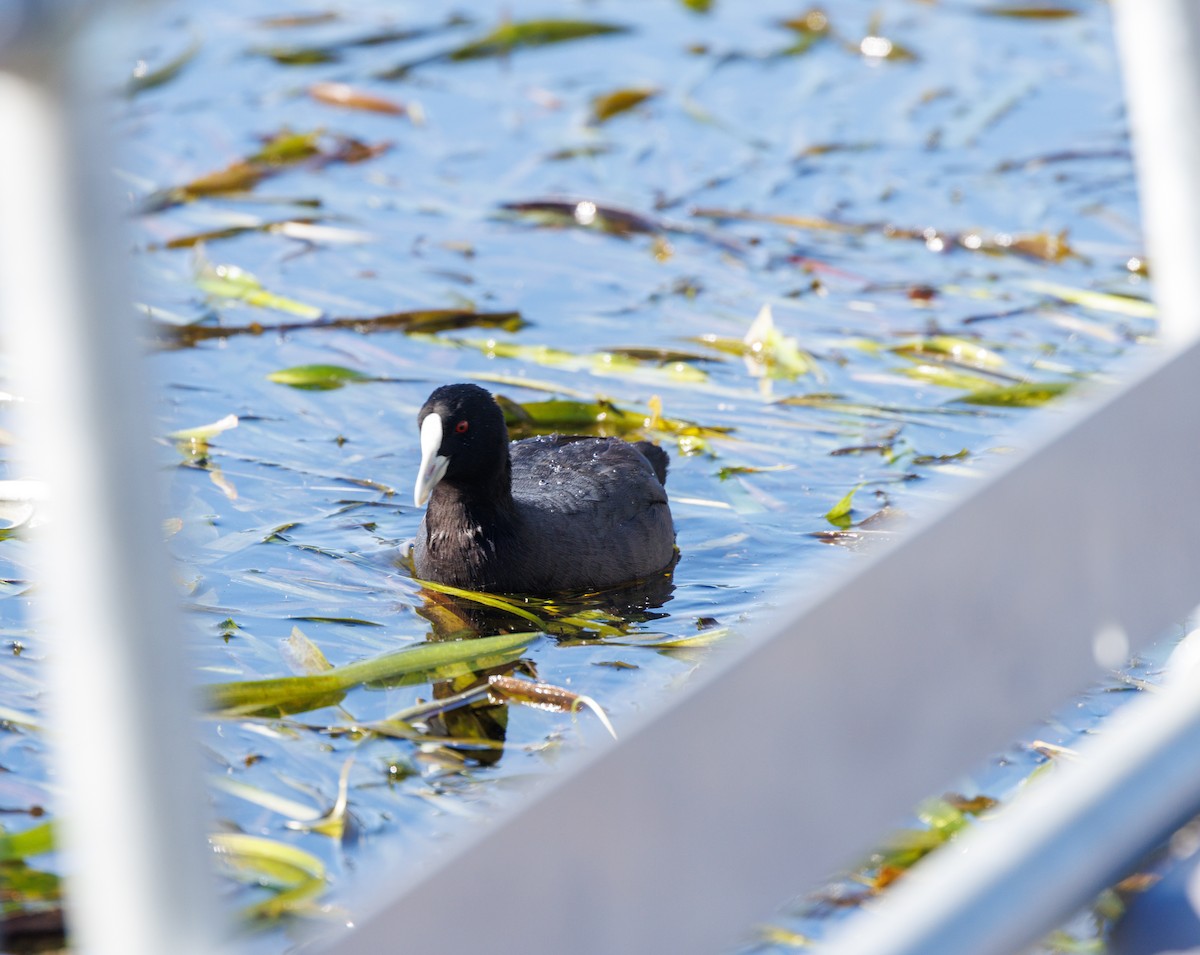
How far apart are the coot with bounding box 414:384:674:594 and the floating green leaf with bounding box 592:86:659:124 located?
3.95 metres

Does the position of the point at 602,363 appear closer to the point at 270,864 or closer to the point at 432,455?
the point at 432,455

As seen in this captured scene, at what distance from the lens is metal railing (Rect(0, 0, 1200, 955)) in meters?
0.75

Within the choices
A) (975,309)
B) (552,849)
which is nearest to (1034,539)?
(552,849)

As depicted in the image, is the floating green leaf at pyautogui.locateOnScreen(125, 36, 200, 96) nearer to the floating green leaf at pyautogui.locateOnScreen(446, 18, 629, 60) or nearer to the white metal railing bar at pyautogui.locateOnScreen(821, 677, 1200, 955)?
the floating green leaf at pyautogui.locateOnScreen(446, 18, 629, 60)

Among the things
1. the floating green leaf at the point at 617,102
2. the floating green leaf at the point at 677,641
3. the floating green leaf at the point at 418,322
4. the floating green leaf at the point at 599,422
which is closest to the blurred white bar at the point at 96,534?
the floating green leaf at the point at 677,641

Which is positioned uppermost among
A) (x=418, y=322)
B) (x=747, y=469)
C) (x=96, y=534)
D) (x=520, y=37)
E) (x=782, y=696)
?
(x=520, y=37)

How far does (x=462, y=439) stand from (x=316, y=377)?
4.75 feet

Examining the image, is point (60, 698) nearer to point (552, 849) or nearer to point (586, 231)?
point (552, 849)

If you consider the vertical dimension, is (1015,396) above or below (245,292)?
below

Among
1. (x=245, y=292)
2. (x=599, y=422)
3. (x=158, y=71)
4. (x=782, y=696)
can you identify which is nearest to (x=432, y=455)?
(x=599, y=422)

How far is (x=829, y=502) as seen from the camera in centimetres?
512

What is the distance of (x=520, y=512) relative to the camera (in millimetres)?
4637

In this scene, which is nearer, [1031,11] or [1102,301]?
[1102,301]

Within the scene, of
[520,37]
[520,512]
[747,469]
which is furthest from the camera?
[520,37]
